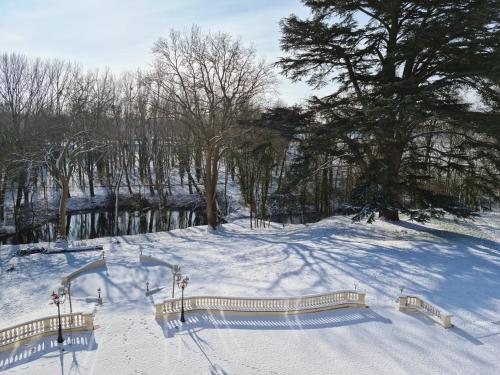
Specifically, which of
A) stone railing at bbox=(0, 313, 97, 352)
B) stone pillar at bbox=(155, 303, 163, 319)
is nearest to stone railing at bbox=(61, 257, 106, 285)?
stone railing at bbox=(0, 313, 97, 352)

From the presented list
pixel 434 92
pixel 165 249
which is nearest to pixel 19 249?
pixel 165 249

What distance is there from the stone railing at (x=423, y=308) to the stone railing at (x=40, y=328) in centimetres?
920

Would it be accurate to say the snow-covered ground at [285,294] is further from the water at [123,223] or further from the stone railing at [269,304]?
the water at [123,223]

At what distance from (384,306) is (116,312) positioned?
8442 millimetres

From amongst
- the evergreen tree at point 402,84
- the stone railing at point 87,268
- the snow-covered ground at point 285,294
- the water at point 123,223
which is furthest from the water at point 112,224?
the evergreen tree at point 402,84

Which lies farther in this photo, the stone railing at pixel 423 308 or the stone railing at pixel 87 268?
the stone railing at pixel 87 268

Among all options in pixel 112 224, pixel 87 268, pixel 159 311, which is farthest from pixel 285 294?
pixel 112 224

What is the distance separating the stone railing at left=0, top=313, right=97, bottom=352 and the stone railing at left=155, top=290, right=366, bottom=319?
7.61 ft

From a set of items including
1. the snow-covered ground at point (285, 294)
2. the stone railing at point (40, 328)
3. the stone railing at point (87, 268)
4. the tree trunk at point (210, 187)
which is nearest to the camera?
the snow-covered ground at point (285, 294)

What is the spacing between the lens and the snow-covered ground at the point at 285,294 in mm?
8797

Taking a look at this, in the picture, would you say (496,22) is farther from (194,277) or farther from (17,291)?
(17,291)

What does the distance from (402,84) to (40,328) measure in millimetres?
16422

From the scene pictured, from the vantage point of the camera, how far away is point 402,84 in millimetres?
16438

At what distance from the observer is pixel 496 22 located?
1577cm
